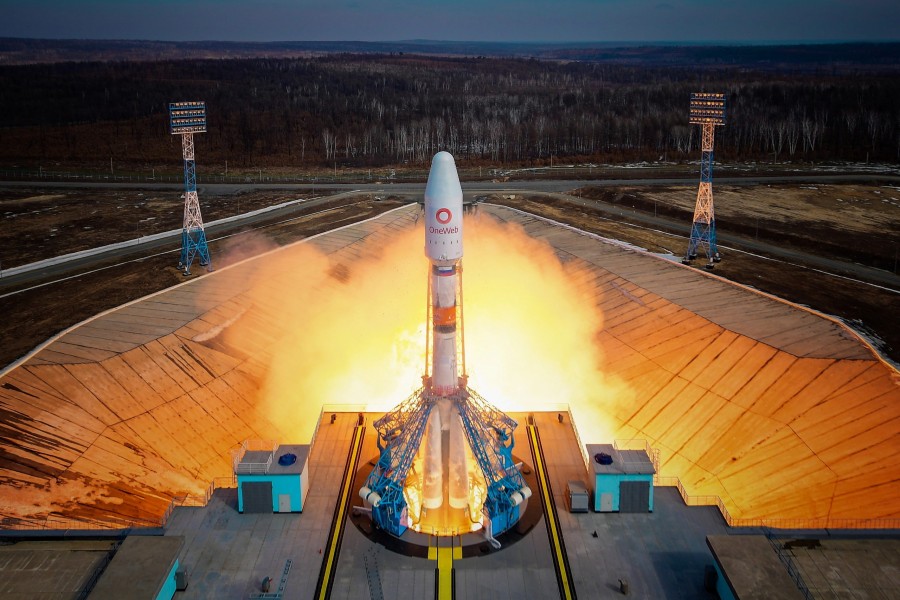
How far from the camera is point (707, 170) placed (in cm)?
7306

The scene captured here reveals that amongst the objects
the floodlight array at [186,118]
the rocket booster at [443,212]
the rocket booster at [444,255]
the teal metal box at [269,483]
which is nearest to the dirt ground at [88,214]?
the floodlight array at [186,118]

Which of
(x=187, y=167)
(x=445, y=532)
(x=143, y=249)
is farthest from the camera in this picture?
(x=143, y=249)

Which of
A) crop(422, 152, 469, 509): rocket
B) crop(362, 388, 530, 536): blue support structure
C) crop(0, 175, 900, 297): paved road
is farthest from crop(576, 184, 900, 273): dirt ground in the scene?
crop(422, 152, 469, 509): rocket

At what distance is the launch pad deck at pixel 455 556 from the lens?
30109 mm

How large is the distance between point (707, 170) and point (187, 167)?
48970 millimetres

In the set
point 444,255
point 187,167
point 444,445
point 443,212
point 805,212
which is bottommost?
point 444,445

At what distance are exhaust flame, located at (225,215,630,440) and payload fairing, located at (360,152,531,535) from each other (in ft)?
29.8

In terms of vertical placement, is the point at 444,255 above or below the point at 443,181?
below

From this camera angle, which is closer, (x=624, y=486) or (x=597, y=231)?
(x=624, y=486)

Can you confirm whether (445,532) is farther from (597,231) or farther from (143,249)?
(143,249)

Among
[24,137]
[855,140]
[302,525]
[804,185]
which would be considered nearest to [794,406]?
[302,525]

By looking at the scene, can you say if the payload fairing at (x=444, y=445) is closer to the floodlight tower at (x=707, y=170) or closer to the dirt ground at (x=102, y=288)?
the dirt ground at (x=102, y=288)

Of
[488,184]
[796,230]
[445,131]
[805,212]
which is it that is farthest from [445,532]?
[445,131]

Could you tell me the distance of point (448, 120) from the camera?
183125 mm
